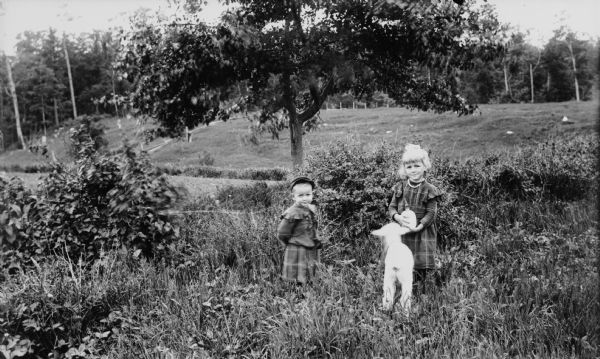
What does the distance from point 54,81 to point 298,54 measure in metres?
53.6

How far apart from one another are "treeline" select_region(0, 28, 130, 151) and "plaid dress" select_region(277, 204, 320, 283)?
49738mm

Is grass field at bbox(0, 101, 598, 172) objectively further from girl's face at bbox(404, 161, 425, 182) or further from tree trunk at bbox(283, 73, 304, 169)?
girl's face at bbox(404, 161, 425, 182)

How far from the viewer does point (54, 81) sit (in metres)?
52.5

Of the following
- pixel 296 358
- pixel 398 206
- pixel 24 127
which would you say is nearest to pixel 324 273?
pixel 398 206

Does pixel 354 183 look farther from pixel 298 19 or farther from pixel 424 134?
pixel 424 134

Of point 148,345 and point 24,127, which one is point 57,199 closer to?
point 148,345

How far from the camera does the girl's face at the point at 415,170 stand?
4.22 meters

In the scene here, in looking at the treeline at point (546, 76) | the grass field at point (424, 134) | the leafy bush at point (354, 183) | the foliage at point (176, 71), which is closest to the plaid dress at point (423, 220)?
the leafy bush at point (354, 183)

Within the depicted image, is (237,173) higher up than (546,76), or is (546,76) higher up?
(546,76)

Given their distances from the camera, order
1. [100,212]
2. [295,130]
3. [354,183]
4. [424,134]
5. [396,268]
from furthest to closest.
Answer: [424,134]
[295,130]
[354,183]
[100,212]
[396,268]

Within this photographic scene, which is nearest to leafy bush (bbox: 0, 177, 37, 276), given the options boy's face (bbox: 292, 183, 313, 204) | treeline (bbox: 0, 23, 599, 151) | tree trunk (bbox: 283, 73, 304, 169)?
boy's face (bbox: 292, 183, 313, 204)

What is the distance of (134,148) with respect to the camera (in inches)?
230

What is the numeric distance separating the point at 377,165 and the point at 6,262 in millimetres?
4996

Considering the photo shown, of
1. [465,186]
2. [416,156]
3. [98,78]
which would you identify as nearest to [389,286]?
[416,156]
